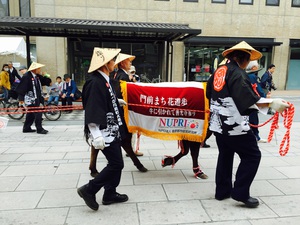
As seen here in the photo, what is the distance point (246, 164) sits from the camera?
3018 mm

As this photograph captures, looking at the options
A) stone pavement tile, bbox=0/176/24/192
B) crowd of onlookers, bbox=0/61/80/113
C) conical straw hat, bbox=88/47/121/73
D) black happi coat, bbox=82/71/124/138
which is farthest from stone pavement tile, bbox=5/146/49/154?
crowd of onlookers, bbox=0/61/80/113

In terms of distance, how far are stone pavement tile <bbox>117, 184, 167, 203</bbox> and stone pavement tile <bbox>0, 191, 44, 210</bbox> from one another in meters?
1.03

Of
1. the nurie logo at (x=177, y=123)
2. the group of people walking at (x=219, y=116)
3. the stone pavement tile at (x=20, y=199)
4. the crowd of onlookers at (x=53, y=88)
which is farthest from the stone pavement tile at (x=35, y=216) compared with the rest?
the crowd of onlookers at (x=53, y=88)

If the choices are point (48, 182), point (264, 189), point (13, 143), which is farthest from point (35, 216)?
point (13, 143)

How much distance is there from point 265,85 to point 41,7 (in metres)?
13.4

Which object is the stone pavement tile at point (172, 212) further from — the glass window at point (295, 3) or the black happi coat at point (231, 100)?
the glass window at point (295, 3)

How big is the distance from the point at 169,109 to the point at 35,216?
2.10 meters

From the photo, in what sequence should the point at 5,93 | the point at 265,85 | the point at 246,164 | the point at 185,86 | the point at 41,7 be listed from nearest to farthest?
the point at 246,164 < the point at 185,86 < the point at 265,85 < the point at 5,93 < the point at 41,7

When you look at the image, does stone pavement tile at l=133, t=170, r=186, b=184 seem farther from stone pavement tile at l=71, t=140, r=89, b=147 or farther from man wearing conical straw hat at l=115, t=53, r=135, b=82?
stone pavement tile at l=71, t=140, r=89, b=147

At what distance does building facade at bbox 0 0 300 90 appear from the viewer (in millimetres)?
16141

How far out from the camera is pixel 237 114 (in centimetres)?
293

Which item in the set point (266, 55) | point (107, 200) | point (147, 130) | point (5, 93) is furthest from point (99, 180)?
point (266, 55)

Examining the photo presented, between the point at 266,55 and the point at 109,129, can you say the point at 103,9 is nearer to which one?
the point at 266,55

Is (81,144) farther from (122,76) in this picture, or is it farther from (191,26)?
(191,26)
